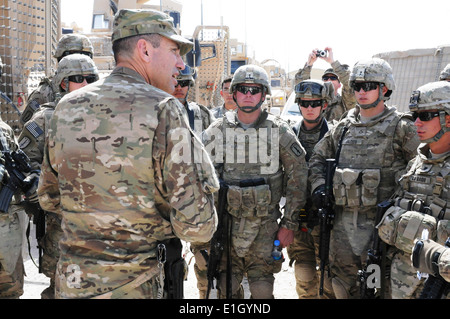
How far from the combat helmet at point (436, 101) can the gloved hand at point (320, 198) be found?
107 centimetres

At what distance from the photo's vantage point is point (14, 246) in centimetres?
351

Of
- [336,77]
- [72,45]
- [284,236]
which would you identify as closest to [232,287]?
[284,236]

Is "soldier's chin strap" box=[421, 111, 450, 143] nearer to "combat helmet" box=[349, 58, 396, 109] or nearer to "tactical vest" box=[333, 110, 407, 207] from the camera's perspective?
"tactical vest" box=[333, 110, 407, 207]

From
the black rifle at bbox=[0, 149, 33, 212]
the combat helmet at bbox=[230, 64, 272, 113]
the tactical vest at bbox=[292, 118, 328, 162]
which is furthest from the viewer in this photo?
the tactical vest at bbox=[292, 118, 328, 162]

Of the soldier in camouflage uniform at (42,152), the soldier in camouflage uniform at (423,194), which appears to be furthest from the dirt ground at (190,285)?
the soldier in camouflage uniform at (423,194)

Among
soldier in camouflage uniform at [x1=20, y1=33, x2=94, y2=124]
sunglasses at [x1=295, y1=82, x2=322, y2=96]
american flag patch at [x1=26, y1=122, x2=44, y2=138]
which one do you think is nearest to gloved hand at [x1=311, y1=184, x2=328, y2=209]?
sunglasses at [x1=295, y1=82, x2=322, y2=96]

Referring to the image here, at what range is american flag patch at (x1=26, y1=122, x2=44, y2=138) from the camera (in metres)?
3.83

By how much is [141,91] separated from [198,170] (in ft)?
1.52

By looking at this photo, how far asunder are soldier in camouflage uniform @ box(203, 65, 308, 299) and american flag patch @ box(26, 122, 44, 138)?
1.51 meters

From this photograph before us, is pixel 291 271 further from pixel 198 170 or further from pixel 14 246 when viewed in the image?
pixel 198 170

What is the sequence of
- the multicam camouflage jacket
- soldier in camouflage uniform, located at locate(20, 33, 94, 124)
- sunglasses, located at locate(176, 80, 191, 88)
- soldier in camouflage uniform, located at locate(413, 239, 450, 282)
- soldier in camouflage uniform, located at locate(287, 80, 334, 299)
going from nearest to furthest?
the multicam camouflage jacket
soldier in camouflage uniform, located at locate(413, 239, 450, 282)
soldier in camouflage uniform, located at locate(287, 80, 334, 299)
soldier in camouflage uniform, located at locate(20, 33, 94, 124)
sunglasses, located at locate(176, 80, 191, 88)

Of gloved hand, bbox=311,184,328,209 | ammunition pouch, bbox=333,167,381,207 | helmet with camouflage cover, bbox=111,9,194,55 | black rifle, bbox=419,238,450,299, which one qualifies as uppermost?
helmet with camouflage cover, bbox=111,9,194,55

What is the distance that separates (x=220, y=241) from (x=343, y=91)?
3416mm

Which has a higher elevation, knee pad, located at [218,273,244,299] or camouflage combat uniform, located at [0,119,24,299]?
camouflage combat uniform, located at [0,119,24,299]
